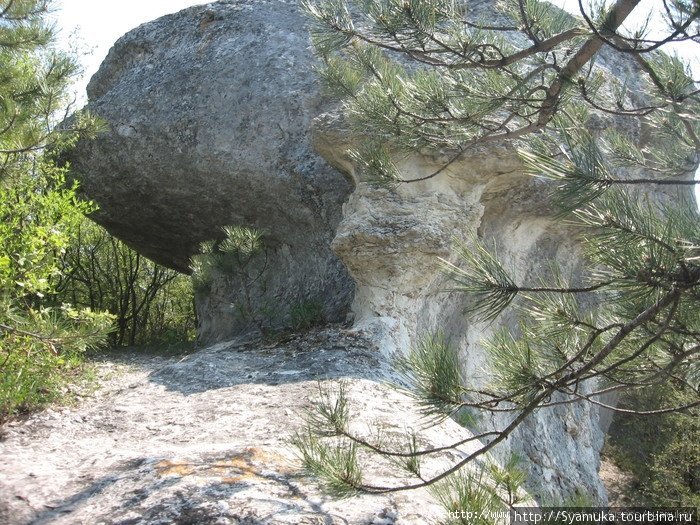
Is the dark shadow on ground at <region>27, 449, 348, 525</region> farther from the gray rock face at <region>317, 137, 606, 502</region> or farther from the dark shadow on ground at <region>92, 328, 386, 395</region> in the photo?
the gray rock face at <region>317, 137, 606, 502</region>

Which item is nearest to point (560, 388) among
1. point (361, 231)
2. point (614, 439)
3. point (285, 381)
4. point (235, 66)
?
point (285, 381)

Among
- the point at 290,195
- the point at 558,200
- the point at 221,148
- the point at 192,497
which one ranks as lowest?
the point at 192,497

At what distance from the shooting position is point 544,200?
6.10 metres

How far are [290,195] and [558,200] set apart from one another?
444cm

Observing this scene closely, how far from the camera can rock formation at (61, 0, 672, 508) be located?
5352 millimetres

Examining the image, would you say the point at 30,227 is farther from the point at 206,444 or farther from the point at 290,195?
the point at 290,195

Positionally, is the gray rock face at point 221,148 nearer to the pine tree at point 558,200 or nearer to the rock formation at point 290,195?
the rock formation at point 290,195

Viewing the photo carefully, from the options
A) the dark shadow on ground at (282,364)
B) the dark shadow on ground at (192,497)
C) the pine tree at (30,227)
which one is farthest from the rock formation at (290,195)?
the dark shadow on ground at (192,497)

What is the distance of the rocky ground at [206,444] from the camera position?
2.81 metres

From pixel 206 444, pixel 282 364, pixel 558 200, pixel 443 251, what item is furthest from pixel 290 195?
pixel 558 200

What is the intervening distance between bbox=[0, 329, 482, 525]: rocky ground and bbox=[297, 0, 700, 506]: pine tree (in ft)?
0.77

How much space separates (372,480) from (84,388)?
241 cm

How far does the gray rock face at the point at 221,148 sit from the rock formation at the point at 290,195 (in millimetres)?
14

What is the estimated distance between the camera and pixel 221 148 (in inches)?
268
